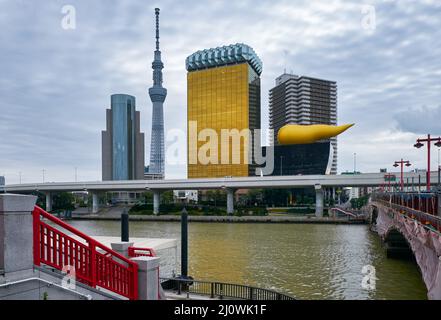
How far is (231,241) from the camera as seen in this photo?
Answer: 38375 mm

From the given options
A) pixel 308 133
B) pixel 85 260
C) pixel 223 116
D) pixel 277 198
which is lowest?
pixel 277 198

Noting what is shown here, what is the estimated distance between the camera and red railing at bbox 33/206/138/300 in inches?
255

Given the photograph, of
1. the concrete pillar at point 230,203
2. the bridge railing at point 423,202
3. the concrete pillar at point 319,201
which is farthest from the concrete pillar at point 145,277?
the concrete pillar at point 230,203

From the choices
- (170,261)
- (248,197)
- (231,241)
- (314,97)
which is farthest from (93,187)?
(314,97)

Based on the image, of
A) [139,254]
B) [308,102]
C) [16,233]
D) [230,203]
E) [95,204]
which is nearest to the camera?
[16,233]

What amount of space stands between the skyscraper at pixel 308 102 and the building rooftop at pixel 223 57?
20830mm

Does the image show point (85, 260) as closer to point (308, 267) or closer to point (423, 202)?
point (308, 267)

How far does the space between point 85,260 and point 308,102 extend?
166503mm

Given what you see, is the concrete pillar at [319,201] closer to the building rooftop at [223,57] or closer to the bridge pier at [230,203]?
the bridge pier at [230,203]

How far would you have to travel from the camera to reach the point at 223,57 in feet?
519

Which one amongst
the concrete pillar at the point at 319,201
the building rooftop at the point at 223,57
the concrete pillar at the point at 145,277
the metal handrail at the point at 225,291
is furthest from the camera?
the building rooftop at the point at 223,57

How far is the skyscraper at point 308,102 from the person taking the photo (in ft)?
537

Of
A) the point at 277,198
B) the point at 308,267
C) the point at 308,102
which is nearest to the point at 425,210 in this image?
the point at 308,267
